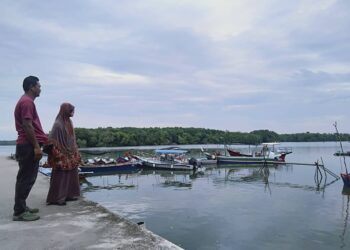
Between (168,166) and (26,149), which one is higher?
(26,149)

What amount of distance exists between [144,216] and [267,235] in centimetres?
616

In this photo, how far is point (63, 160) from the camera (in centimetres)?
723

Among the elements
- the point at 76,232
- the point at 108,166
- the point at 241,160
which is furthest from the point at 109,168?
the point at 76,232

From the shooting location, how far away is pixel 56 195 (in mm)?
7121

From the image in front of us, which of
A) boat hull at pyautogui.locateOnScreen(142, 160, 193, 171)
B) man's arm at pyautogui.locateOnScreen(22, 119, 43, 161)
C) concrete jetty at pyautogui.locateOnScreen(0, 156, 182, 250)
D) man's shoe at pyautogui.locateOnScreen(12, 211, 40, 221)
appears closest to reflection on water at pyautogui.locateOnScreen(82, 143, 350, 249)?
concrete jetty at pyautogui.locateOnScreen(0, 156, 182, 250)

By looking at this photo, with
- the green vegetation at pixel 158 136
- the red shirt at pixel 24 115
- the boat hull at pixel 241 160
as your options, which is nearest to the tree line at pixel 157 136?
the green vegetation at pixel 158 136

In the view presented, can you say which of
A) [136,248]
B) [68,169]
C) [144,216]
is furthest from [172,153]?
[136,248]

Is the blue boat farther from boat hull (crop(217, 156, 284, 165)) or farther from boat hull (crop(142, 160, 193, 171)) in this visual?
boat hull (crop(217, 156, 284, 165))

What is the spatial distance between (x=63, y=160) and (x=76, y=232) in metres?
2.58

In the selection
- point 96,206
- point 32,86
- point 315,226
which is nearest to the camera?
point 32,86

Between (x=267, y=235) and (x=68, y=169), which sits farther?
(x=267, y=235)

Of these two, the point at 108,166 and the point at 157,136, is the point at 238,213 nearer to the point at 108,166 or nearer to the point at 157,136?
the point at 108,166

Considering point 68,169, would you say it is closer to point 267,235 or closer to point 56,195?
point 56,195

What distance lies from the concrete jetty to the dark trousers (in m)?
0.41
